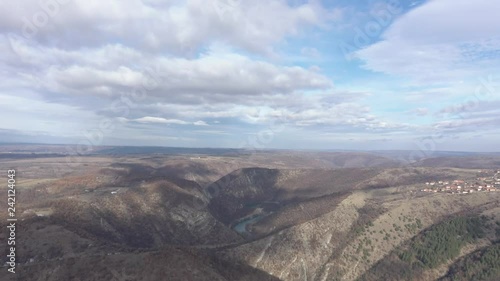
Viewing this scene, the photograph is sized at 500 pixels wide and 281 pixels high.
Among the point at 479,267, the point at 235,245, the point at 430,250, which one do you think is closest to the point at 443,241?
the point at 430,250

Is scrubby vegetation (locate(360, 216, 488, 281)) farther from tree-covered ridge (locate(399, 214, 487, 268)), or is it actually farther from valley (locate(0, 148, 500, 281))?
valley (locate(0, 148, 500, 281))

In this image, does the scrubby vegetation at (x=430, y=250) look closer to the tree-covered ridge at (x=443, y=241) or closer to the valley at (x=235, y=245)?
the tree-covered ridge at (x=443, y=241)

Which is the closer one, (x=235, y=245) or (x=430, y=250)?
(x=235, y=245)

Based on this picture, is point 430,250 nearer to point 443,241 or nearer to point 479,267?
point 443,241

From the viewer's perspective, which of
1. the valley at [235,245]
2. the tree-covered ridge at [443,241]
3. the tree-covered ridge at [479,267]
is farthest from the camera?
the tree-covered ridge at [443,241]

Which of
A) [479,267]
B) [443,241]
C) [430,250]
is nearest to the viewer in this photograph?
[479,267]

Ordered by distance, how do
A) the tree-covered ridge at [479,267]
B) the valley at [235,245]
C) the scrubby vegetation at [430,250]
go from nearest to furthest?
1. the valley at [235,245]
2. the tree-covered ridge at [479,267]
3. the scrubby vegetation at [430,250]

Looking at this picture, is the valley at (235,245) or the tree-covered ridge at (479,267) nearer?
the valley at (235,245)

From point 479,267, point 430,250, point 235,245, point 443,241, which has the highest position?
point 443,241

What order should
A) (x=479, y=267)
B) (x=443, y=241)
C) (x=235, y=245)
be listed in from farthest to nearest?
1. (x=443, y=241)
2. (x=235, y=245)
3. (x=479, y=267)

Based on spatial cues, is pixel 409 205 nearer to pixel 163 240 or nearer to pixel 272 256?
pixel 272 256

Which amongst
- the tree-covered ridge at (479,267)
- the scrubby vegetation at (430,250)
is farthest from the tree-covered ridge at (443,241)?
the tree-covered ridge at (479,267)
